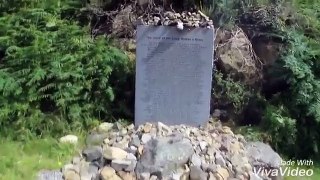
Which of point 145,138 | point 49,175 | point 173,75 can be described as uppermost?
point 173,75

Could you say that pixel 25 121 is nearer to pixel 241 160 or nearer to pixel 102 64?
pixel 102 64

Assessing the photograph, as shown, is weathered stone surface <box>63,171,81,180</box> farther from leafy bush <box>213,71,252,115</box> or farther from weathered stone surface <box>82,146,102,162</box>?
leafy bush <box>213,71,252,115</box>

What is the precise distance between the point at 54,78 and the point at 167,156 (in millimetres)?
1631

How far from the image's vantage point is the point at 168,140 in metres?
4.96

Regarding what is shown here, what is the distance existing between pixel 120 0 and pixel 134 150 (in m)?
2.43

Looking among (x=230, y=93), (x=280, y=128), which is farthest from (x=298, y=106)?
(x=230, y=93)

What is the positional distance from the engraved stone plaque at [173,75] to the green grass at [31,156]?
885 millimetres

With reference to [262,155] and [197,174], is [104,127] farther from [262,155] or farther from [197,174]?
[262,155]

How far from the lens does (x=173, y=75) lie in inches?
222

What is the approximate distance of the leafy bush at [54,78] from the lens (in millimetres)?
5578

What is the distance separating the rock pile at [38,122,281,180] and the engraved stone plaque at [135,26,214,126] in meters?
0.19

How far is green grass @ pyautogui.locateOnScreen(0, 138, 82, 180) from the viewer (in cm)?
482

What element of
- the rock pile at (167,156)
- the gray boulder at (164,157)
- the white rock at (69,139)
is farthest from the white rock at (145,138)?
the white rock at (69,139)

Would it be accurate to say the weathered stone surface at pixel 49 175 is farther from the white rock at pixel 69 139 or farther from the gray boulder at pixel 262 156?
the gray boulder at pixel 262 156
